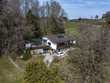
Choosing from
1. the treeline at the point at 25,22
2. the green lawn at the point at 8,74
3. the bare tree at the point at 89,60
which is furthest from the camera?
the treeline at the point at 25,22

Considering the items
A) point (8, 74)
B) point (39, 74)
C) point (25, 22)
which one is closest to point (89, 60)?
point (8, 74)

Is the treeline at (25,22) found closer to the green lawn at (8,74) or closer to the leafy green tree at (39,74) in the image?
Result: the green lawn at (8,74)

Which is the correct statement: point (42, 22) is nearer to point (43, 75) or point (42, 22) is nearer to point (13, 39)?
point (13, 39)

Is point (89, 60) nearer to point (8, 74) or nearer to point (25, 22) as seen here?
point (8, 74)

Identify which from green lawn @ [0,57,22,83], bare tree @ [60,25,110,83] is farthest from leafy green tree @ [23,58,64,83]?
green lawn @ [0,57,22,83]

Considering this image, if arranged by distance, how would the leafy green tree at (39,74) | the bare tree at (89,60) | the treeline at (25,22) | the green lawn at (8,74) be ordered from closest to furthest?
the leafy green tree at (39,74) → the bare tree at (89,60) → the green lawn at (8,74) → the treeline at (25,22)

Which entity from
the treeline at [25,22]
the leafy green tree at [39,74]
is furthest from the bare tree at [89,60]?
the treeline at [25,22]

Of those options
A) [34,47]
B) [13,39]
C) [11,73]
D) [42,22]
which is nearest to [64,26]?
[42,22]
